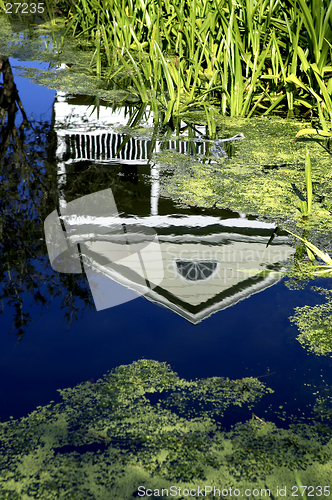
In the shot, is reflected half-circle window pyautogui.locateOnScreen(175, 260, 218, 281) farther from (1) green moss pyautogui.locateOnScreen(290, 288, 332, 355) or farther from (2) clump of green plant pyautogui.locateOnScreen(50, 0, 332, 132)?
(2) clump of green plant pyautogui.locateOnScreen(50, 0, 332, 132)

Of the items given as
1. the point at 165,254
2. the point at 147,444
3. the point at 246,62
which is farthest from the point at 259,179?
the point at 147,444

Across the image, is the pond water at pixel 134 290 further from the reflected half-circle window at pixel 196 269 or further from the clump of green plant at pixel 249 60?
the clump of green plant at pixel 249 60

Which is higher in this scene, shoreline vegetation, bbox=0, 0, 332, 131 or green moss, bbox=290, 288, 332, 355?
shoreline vegetation, bbox=0, 0, 332, 131

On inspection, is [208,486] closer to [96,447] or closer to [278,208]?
[96,447]

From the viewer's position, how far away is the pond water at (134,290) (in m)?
1.07

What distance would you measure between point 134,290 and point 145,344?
245 millimetres

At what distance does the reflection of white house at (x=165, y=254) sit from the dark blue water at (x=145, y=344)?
0.05 metres

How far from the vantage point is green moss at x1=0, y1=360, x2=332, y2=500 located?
0.83 metres

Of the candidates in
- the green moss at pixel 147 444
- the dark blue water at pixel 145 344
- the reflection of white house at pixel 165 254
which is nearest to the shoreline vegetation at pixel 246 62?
the reflection of white house at pixel 165 254

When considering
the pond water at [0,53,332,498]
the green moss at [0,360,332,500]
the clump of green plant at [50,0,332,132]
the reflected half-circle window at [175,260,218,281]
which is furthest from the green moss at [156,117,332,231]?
the green moss at [0,360,332,500]

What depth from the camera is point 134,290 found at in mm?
1361

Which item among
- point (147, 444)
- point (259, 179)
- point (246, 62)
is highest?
point (246, 62)

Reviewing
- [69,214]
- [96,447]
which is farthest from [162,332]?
[69,214]

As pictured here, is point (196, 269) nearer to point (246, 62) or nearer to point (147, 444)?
point (147, 444)
